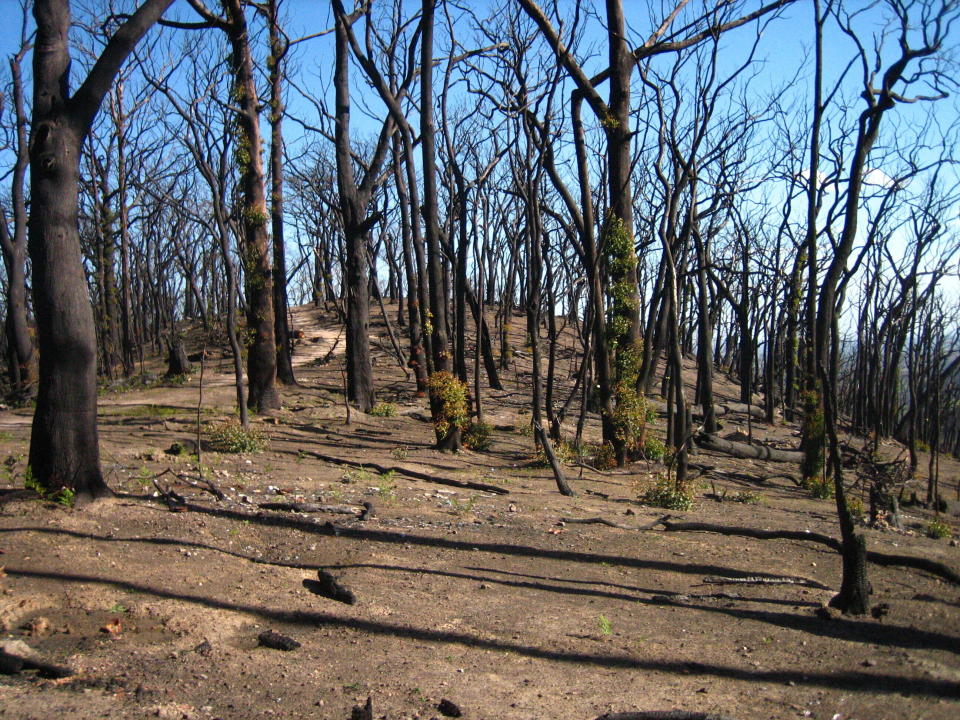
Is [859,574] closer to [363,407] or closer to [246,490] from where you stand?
[246,490]

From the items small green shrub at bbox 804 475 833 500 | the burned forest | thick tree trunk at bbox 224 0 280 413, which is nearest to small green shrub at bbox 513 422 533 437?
the burned forest

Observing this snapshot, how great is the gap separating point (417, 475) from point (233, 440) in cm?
262

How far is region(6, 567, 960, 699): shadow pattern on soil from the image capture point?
15.5 feet

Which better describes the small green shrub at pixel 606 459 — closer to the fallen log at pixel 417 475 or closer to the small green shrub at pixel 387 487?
the fallen log at pixel 417 475

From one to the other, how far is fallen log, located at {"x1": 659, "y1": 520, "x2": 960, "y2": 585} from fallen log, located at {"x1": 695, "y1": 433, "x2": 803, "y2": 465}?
9.56m

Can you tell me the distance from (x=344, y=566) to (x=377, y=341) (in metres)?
27.6

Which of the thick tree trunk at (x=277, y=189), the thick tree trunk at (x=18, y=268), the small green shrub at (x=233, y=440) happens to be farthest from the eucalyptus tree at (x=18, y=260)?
the small green shrub at (x=233, y=440)

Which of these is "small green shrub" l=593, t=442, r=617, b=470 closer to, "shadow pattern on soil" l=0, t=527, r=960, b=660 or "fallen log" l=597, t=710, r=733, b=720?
"shadow pattern on soil" l=0, t=527, r=960, b=660

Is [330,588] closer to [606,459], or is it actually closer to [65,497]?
[65,497]

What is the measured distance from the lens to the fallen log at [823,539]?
675 centimetres

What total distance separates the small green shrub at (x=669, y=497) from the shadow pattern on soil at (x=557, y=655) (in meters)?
5.11

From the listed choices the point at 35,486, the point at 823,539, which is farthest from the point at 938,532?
the point at 35,486

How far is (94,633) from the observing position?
454 centimetres

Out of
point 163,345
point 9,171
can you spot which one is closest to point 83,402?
point 9,171
